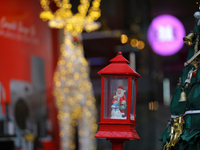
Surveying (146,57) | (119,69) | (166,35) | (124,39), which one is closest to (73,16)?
(124,39)

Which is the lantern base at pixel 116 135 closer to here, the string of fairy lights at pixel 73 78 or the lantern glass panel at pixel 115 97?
the lantern glass panel at pixel 115 97

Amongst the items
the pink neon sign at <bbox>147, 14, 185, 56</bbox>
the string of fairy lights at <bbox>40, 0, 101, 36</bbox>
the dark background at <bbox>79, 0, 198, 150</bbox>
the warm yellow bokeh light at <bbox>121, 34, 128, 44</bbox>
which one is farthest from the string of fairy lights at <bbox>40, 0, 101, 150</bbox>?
the pink neon sign at <bbox>147, 14, 185, 56</bbox>

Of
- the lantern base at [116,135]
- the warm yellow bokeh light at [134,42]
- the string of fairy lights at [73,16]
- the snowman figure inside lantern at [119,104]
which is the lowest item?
the lantern base at [116,135]

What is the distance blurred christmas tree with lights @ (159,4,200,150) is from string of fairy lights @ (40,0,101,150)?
401cm

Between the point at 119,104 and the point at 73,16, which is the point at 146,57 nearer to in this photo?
the point at 73,16

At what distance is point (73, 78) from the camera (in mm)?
7117

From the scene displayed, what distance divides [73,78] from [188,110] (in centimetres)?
451

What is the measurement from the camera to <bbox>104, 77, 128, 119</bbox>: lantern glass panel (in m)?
2.88

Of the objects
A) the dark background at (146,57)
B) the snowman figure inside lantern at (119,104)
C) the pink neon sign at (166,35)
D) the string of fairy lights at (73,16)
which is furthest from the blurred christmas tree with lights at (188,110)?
the string of fairy lights at (73,16)

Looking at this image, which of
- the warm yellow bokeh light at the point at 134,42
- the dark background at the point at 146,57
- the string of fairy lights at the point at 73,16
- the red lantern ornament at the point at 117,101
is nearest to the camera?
the red lantern ornament at the point at 117,101

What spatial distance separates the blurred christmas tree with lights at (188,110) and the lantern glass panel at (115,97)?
0.43 m

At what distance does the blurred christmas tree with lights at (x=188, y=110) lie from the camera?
2650mm

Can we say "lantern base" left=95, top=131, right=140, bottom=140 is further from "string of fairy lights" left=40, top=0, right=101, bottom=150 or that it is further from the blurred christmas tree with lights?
"string of fairy lights" left=40, top=0, right=101, bottom=150

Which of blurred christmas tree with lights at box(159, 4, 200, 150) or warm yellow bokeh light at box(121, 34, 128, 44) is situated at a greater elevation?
warm yellow bokeh light at box(121, 34, 128, 44)
